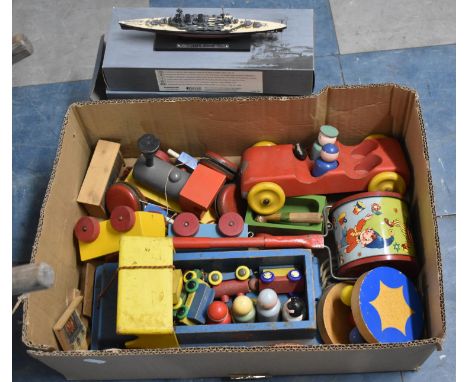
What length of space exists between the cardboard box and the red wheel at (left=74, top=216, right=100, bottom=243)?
0.8 inches

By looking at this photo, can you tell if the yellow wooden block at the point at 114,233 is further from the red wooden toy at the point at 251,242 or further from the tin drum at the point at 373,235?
the tin drum at the point at 373,235

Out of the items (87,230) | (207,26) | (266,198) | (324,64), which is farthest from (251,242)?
(324,64)

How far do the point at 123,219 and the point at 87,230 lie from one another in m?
0.09

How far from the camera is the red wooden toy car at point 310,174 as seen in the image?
1150 millimetres

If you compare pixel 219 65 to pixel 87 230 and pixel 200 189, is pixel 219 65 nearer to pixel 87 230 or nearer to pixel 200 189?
pixel 200 189

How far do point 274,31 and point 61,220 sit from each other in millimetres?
573

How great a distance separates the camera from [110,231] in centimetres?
113

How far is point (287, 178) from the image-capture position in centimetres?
115

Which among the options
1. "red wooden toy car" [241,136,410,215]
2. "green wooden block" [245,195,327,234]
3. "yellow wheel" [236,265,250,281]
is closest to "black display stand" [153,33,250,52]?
"red wooden toy car" [241,136,410,215]

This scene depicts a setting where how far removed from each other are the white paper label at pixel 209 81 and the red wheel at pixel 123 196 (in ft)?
→ 0.74

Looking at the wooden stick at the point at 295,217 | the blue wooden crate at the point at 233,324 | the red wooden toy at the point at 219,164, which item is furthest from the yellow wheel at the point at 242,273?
the red wooden toy at the point at 219,164

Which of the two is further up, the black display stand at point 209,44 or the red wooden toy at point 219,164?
the black display stand at point 209,44

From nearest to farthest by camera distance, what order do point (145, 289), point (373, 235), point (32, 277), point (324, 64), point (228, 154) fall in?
point (32, 277)
point (145, 289)
point (373, 235)
point (228, 154)
point (324, 64)

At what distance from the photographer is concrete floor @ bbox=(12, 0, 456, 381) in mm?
1343
